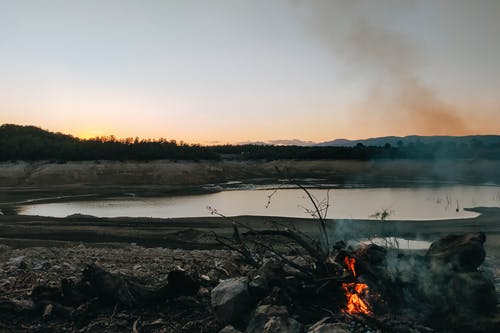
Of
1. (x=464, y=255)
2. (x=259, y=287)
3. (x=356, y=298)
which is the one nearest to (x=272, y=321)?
(x=259, y=287)

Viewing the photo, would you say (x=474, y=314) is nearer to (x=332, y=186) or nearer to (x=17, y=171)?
(x=332, y=186)

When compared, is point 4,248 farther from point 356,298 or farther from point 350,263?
point 356,298

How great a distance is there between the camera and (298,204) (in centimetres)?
2936

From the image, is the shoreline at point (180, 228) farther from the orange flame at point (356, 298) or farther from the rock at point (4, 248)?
the orange flame at point (356, 298)

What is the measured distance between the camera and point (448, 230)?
1802 centimetres

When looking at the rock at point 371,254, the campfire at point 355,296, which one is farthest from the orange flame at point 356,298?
the rock at point 371,254

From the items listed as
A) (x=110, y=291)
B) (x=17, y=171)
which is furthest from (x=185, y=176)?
(x=110, y=291)

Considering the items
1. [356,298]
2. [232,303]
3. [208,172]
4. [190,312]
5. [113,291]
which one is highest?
[208,172]

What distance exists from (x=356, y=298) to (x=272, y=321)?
1383 millimetres

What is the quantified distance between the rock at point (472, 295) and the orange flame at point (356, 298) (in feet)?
3.84

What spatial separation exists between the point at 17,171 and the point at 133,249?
131 ft

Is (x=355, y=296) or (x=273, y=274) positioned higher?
(x=273, y=274)

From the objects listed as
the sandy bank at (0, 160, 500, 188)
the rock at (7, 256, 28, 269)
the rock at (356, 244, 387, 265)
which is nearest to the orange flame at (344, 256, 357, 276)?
the rock at (356, 244, 387, 265)

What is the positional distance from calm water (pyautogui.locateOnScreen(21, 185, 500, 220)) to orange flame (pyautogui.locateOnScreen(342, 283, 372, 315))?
577 inches
